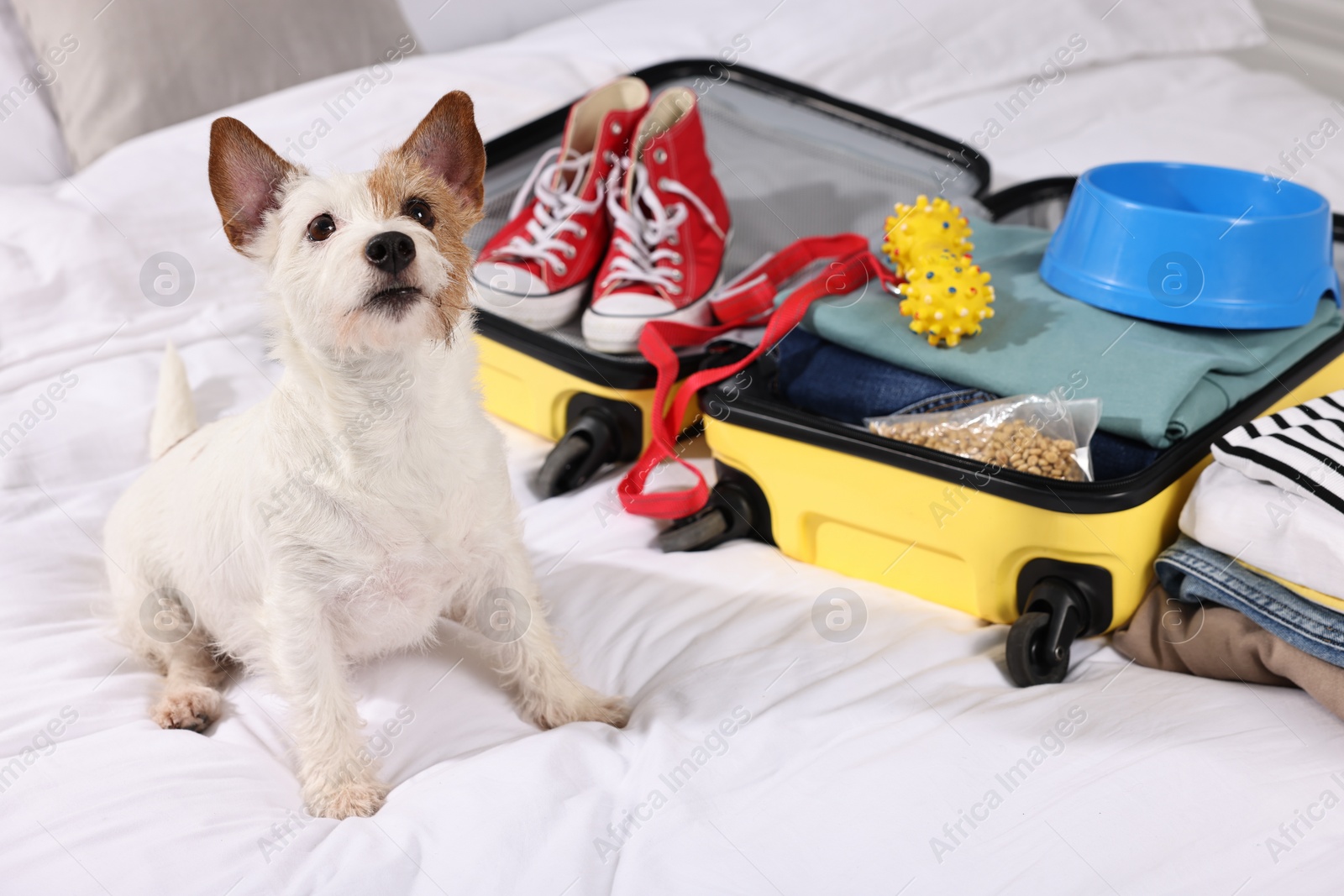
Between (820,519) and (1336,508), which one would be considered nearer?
(1336,508)

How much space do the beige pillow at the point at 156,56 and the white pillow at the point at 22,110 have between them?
0.03 metres

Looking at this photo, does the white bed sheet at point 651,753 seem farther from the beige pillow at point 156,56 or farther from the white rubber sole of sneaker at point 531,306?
the beige pillow at point 156,56

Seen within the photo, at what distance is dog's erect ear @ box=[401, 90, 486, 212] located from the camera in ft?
3.33

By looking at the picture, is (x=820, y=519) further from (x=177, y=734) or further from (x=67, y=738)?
(x=67, y=738)

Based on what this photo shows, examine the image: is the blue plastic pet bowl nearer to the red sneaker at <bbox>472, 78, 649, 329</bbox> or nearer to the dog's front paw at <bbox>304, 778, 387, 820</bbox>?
the red sneaker at <bbox>472, 78, 649, 329</bbox>

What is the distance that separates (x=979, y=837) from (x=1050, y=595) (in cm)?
35

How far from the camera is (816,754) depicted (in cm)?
106

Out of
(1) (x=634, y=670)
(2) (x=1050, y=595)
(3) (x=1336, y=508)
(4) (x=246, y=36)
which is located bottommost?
(1) (x=634, y=670)

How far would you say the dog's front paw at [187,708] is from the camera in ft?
3.77

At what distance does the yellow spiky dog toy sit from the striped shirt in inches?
14.4

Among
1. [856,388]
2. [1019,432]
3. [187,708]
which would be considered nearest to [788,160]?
[856,388]

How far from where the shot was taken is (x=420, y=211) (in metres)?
1.00

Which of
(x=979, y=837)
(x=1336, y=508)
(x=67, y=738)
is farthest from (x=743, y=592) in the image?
(x=67, y=738)

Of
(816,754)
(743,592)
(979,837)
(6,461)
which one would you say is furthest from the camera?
(6,461)
